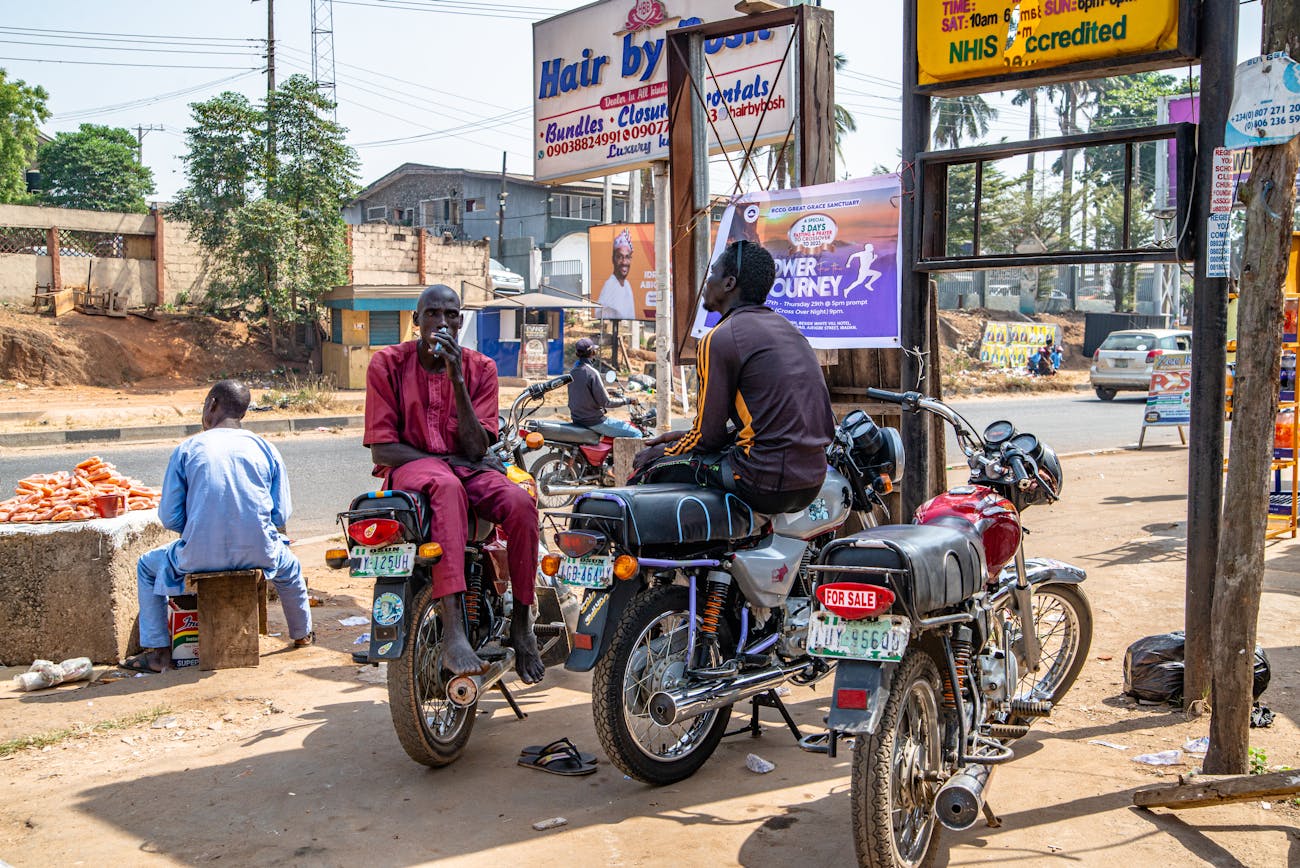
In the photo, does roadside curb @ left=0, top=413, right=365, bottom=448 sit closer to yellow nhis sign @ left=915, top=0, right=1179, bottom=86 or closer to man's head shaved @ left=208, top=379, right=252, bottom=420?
man's head shaved @ left=208, top=379, right=252, bottom=420

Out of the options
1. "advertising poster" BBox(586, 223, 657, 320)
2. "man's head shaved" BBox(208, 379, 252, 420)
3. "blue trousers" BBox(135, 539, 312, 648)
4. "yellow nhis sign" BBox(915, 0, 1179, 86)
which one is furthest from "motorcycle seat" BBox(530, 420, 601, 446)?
"advertising poster" BBox(586, 223, 657, 320)

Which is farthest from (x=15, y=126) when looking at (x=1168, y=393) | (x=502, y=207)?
(x=1168, y=393)

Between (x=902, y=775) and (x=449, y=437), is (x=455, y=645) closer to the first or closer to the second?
(x=449, y=437)

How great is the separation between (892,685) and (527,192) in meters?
45.5

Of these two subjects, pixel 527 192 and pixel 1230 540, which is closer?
pixel 1230 540

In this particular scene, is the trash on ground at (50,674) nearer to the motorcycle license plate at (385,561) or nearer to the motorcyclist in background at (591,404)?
the motorcycle license plate at (385,561)

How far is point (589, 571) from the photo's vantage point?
4234 mm

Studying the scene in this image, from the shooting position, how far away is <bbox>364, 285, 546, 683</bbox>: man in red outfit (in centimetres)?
472

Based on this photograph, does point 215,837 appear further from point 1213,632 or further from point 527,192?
point 527,192

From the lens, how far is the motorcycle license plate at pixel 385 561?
4.34m

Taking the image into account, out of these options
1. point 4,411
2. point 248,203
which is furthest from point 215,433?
point 248,203

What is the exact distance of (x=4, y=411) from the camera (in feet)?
66.6

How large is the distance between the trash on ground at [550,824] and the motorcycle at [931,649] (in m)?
1.12

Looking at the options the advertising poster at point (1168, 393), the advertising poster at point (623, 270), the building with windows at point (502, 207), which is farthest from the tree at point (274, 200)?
the advertising poster at point (1168, 393)
